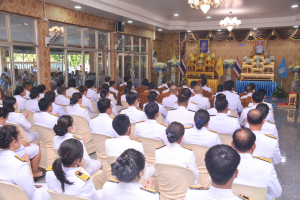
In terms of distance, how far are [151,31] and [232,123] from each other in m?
10.5

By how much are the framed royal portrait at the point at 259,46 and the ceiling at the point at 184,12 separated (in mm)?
1304

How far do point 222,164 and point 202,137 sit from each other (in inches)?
55.3

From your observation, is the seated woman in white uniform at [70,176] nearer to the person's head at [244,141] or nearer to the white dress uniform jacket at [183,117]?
the person's head at [244,141]

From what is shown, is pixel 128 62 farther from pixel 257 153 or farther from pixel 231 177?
pixel 231 177

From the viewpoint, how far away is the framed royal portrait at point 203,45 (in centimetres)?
1413

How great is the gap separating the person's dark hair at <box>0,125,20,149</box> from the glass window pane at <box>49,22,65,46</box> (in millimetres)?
5784

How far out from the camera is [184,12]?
33.5 feet

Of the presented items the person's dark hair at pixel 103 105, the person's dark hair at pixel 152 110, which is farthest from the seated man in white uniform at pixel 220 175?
the person's dark hair at pixel 103 105

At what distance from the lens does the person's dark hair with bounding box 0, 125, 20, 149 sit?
223cm

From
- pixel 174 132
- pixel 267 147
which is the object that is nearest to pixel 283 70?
pixel 267 147

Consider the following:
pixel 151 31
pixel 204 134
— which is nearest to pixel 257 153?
pixel 204 134

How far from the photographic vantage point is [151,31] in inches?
516

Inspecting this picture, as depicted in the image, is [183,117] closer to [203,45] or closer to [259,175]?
[259,175]

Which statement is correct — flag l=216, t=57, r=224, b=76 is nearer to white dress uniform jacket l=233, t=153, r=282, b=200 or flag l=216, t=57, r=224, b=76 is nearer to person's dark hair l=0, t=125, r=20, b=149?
white dress uniform jacket l=233, t=153, r=282, b=200
